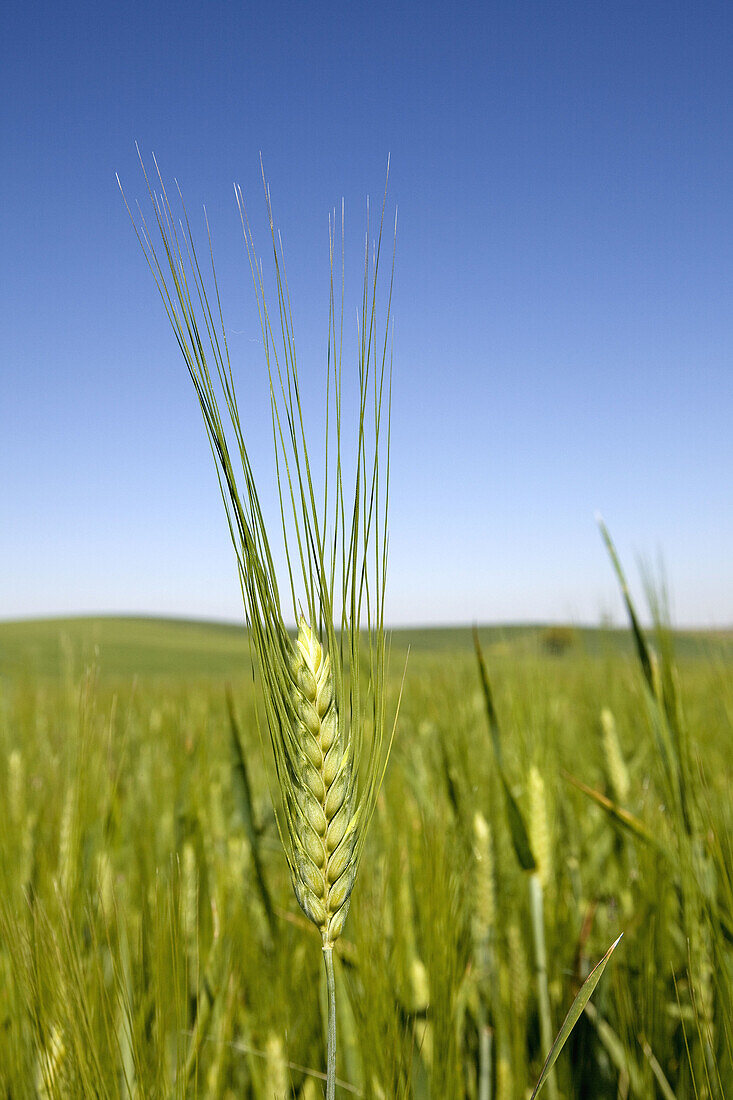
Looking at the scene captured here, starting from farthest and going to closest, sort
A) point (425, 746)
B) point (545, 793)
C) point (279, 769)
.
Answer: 1. point (425, 746)
2. point (545, 793)
3. point (279, 769)

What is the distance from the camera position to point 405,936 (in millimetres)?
A: 959

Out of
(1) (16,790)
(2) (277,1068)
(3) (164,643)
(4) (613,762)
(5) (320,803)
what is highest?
(5) (320,803)

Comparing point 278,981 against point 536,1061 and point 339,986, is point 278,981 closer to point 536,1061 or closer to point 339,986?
point 339,986

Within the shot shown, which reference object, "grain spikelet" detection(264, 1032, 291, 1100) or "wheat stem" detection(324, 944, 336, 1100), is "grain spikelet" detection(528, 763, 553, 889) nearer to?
"grain spikelet" detection(264, 1032, 291, 1100)

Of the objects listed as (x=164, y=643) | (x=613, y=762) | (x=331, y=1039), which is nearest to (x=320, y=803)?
(x=331, y=1039)

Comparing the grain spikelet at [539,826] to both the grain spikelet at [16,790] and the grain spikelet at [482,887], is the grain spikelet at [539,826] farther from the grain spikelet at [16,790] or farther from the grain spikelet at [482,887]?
the grain spikelet at [16,790]

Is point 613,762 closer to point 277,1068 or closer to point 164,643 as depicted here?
point 277,1068

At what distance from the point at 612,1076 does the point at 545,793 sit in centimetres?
38

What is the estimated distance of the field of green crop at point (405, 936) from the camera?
700mm

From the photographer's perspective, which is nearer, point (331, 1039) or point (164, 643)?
point (331, 1039)

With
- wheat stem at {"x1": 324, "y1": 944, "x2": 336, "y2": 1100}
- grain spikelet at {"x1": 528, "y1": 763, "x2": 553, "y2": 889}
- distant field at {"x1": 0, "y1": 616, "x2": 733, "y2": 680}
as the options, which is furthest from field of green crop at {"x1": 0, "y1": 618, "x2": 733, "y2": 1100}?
distant field at {"x1": 0, "y1": 616, "x2": 733, "y2": 680}

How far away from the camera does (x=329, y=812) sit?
1.78 feet

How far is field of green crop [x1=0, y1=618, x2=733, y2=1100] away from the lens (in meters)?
0.70

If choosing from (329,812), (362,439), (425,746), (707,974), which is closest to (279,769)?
(329,812)
